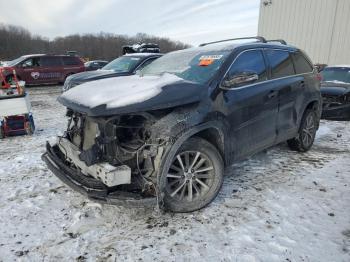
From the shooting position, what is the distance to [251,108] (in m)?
3.78

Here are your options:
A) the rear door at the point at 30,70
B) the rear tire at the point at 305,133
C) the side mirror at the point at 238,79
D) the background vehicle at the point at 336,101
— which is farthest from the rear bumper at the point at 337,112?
the rear door at the point at 30,70

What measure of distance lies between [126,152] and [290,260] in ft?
5.95

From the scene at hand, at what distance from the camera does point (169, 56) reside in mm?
4707

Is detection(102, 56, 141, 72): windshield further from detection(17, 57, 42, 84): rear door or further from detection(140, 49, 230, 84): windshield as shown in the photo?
detection(17, 57, 42, 84): rear door

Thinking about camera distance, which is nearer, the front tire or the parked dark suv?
the parked dark suv

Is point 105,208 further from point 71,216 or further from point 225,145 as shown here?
point 225,145

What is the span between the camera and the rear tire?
16.6ft

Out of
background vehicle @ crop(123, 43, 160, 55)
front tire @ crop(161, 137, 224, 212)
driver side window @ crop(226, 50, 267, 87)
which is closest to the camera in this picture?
front tire @ crop(161, 137, 224, 212)

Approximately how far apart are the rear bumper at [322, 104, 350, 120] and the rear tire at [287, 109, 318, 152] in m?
2.77

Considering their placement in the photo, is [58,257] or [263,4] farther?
[263,4]

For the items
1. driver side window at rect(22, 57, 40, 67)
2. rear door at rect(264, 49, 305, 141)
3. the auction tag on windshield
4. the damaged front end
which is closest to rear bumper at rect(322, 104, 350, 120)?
rear door at rect(264, 49, 305, 141)

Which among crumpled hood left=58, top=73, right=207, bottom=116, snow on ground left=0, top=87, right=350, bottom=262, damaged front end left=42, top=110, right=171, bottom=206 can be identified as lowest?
snow on ground left=0, top=87, right=350, bottom=262

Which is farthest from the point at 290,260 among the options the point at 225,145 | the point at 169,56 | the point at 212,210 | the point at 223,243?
the point at 169,56

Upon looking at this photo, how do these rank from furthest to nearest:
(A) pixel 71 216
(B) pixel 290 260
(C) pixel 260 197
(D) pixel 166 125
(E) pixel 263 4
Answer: (E) pixel 263 4, (C) pixel 260 197, (A) pixel 71 216, (D) pixel 166 125, (B) pixel 290 260
